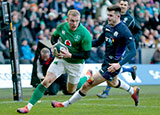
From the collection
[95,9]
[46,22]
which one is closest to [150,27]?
[95,9]

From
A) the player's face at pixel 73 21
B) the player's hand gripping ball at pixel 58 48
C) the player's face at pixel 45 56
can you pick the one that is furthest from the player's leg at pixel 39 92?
the player's face at pixel 45 56

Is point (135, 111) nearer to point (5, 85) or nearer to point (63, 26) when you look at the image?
point (63, 26)

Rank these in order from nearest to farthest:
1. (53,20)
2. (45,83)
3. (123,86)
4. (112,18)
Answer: (45,83) → (112,18) → (123,86) → (53,20)

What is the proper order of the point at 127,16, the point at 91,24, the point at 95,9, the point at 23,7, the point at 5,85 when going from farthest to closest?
the point at 95,9
the point at 91,24
the point at 23,7
the point at 5,85
the point at 127,16

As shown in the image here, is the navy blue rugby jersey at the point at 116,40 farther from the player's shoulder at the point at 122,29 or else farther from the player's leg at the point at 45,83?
the player's leg at the point at 45,83

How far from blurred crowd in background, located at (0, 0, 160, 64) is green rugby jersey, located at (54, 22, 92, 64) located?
310 inches

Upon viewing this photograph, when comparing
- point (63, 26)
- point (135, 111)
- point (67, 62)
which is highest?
point (63, 26)

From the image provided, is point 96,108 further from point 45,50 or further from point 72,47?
point 45,50

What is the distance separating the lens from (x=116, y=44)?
1024 centimetres

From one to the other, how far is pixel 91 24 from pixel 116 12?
13.3 m

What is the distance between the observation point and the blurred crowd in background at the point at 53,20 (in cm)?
1891

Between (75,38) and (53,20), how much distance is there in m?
11.2

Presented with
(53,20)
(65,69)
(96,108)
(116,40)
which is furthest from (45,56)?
(53,20)

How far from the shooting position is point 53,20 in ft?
69.7
